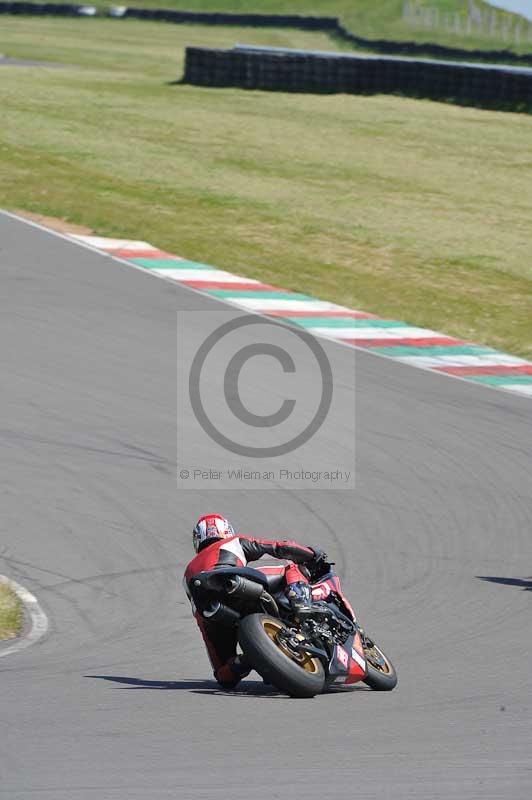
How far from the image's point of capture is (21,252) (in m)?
18.3

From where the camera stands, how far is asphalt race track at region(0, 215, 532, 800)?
5.62 metres

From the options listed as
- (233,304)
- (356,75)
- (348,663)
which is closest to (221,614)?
(348,663)

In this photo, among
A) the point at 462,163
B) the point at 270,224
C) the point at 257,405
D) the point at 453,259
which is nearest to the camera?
the point at 257,405

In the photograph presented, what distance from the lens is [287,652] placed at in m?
6.59

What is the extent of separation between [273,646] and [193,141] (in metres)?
22.3

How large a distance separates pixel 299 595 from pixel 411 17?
57.3 m

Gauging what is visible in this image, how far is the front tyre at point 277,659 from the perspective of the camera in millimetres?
6445

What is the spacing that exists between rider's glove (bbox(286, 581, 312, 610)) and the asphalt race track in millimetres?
508

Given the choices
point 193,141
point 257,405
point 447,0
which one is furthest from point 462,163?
point 447,0

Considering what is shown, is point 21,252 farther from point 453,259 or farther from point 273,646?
point 273,646

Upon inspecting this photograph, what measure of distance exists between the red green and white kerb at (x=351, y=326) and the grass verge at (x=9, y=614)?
7790mm

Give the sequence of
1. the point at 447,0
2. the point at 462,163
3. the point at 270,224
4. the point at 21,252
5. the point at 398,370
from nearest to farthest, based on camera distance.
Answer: the point at 398,370, the point at 21,252, the point at 270,224, the point at 462,163, the point at 447,0

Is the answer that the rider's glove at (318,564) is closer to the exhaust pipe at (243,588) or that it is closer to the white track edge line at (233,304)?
the exhaust pipe at (243,588)

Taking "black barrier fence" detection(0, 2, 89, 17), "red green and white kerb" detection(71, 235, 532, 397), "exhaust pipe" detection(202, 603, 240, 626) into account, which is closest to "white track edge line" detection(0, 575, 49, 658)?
"exhaust pipe" detection(202, 603, 240, 626)
